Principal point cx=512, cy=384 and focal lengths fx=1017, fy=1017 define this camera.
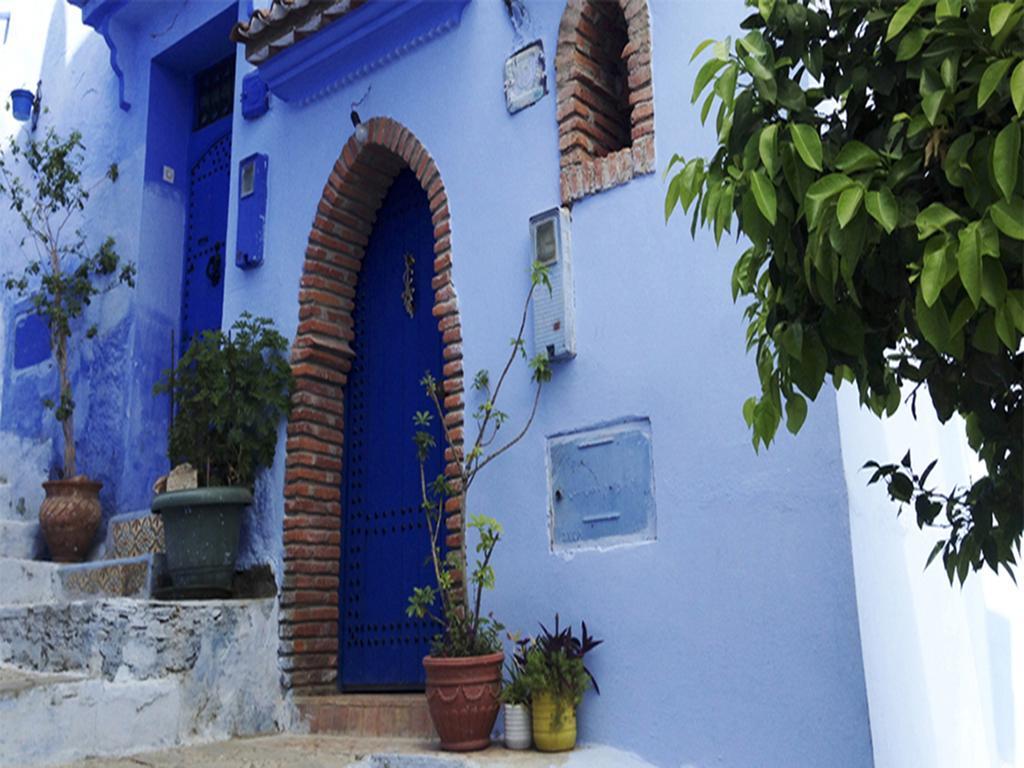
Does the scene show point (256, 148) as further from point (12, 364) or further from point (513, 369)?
point (12, 364)

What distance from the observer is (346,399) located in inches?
232

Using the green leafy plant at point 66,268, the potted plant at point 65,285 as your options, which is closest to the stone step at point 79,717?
the potted plant at point 65,285

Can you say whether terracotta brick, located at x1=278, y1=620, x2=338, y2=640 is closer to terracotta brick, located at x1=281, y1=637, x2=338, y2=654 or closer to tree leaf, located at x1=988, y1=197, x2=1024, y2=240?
terracotta brick, located at x1=281, y1=637, x2=338, y2=654

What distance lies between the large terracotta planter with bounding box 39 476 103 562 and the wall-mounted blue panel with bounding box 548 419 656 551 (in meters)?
3.68

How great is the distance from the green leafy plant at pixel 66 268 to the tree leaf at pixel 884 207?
6494mm

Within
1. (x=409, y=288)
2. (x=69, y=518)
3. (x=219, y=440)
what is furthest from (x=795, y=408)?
(x=69, y=518)

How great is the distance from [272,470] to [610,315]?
228cm

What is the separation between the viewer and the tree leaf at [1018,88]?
4.48 feet

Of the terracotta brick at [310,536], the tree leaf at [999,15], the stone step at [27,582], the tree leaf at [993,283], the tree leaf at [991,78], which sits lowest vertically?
the stone step at [27,582]

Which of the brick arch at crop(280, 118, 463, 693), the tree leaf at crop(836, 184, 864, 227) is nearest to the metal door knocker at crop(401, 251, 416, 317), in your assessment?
the brick arch at crop(280, 118, 463, 693)

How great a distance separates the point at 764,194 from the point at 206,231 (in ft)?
20.9

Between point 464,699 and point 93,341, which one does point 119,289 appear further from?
point 464,699

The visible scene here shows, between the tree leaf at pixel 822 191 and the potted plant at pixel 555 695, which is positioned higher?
the tree leaf at pixel 822 191

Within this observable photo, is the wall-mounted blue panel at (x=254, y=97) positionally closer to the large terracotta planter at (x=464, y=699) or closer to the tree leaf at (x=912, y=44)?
the large terracotta planter at (x=464, y=699)
